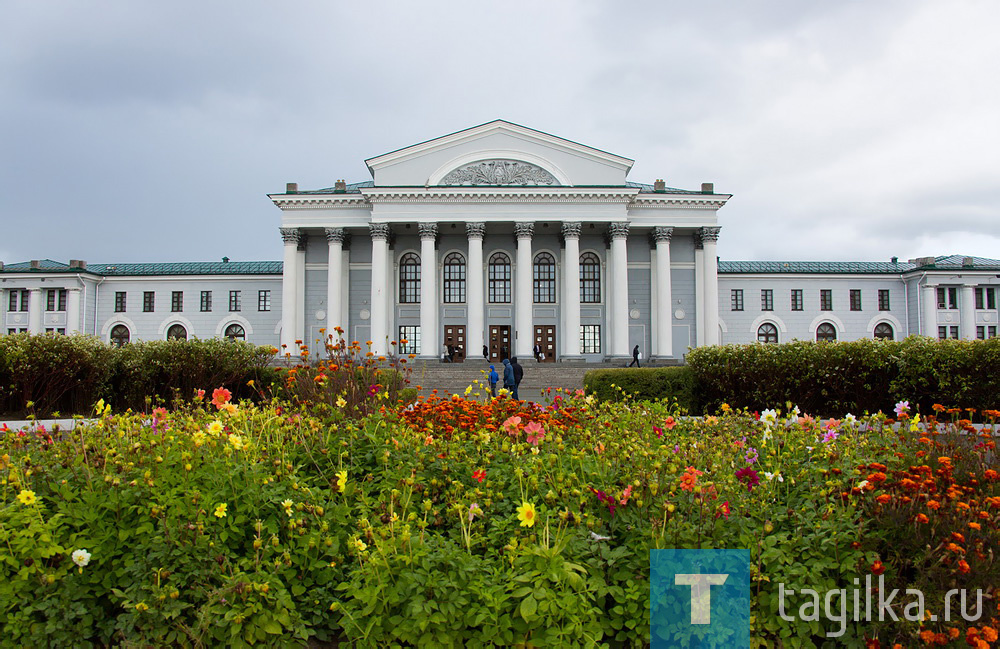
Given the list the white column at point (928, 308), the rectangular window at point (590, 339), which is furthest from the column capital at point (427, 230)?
the white column at point (928, 308)

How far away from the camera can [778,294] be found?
40906mm

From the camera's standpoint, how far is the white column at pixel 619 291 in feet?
110

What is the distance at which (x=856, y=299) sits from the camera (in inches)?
1622

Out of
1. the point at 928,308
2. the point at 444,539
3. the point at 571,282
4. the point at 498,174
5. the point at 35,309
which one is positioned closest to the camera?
the point at 444,539

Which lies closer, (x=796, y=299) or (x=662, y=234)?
(x=662, y=234)

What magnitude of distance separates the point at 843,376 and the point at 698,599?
963 centimetres

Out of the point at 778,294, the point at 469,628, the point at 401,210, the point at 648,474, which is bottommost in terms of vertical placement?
the point at 469,628

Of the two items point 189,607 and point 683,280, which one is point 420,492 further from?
point 683,280

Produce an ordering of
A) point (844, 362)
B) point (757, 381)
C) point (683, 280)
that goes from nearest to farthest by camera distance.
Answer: point (844, 362)
point (757, 381)
point (683, 280)

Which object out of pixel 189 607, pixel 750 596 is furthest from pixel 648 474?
pixel 189 607

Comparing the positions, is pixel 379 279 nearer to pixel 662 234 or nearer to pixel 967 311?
pixel 662 234

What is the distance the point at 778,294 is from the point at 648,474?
40.9 metres

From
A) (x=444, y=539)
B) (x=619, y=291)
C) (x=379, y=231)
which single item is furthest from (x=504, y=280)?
(x=444, y=539)

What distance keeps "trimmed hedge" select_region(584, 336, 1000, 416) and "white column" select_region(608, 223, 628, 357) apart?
19.9 m
